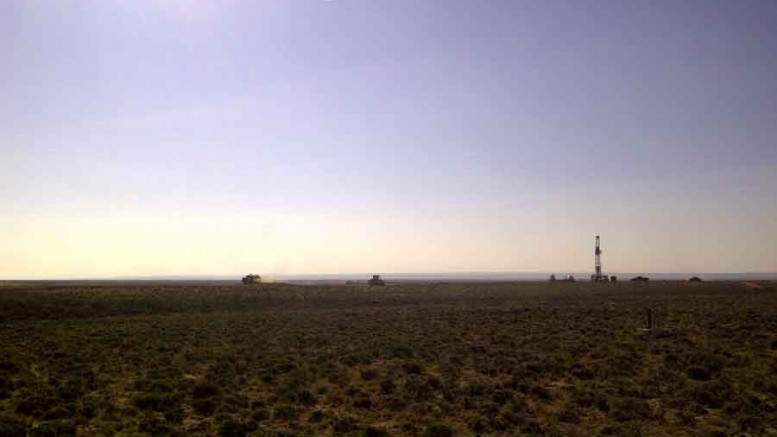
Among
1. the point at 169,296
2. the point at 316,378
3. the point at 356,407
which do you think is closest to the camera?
the point at 356,407

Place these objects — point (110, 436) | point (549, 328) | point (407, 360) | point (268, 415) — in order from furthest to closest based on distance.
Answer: point (549, 328) < point (407, 360) < point (268, 415) < point (110, 436)

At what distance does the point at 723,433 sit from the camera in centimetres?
1342

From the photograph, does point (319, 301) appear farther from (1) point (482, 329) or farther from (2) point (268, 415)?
(2) point (268, 415)

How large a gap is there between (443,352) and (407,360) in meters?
2.55

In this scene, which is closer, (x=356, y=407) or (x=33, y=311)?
(x=356, y=407)

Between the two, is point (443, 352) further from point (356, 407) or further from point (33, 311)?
point (33, 311)

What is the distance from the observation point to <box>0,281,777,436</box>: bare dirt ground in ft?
47.5

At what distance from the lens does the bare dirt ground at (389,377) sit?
1449 centimetres

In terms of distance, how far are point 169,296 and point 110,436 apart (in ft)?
150

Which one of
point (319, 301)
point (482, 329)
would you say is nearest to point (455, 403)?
point (482, 329)

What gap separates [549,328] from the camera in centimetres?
3366

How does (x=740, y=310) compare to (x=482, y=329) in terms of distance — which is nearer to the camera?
(x=482, y=329)

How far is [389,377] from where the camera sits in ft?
65.8

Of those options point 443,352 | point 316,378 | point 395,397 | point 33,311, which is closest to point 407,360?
point 443,352
